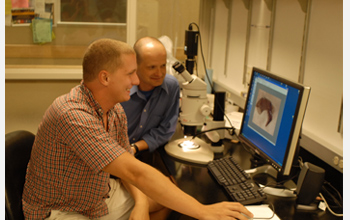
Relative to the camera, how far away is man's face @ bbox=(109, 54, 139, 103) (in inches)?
57.5

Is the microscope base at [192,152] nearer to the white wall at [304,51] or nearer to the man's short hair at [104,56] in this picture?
the white wall at [304,51]

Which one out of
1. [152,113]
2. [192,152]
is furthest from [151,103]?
[192,152]

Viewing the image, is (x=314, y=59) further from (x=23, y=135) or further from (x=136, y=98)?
(x=23, y=135)

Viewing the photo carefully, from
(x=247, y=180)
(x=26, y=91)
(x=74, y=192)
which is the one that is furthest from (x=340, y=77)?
(x=26, y=91)

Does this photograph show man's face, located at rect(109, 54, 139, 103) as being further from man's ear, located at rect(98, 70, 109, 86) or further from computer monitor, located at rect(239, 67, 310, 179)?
computer monitor, located at rect(239, 67, 310, 179)

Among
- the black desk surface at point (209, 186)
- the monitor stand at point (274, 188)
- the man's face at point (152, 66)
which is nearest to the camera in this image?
the black desk surface at point (209, 186)

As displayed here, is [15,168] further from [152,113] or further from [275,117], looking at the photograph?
[275,117]

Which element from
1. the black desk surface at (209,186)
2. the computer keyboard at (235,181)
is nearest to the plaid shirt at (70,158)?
the black desk surface at (209,186)

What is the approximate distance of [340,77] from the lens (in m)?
1.81

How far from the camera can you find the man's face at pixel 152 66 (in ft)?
6.70

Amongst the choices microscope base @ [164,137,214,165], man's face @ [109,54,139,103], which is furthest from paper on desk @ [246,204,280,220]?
man's face @ [109,54,139,103]

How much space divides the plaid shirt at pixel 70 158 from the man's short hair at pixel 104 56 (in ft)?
0.30

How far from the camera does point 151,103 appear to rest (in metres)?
2.17

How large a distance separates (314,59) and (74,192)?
141 cm
